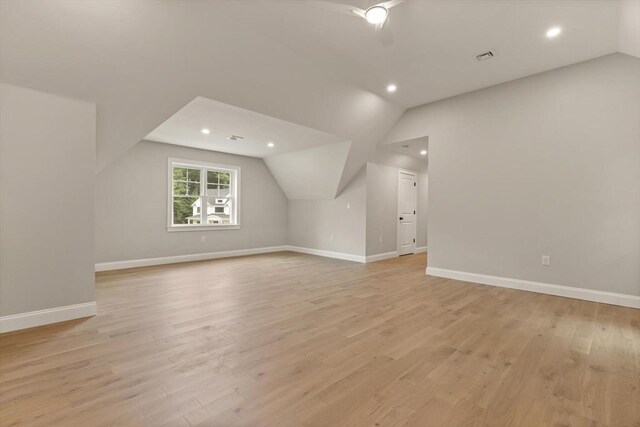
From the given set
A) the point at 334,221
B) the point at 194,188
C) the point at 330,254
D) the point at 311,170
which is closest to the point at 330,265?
the point at 330,254

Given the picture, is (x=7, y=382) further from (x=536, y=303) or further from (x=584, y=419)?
(x=536, y=303)

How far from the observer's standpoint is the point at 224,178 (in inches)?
266

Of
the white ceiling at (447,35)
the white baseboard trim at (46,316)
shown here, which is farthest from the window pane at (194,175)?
the white ceiling at (447,35)

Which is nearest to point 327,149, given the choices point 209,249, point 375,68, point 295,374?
point 375,68

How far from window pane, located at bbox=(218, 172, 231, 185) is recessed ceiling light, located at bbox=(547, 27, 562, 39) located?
6.10m

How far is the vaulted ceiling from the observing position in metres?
2.41

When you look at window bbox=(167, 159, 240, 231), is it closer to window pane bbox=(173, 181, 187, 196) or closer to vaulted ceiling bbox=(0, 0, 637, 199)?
window pane bbox=(173, 181, 187, 196)

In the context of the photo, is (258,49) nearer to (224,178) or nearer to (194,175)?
(194,175)

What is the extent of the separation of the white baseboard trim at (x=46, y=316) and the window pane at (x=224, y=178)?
4122mm

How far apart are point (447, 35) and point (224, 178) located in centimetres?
533

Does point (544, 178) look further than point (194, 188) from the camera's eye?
No

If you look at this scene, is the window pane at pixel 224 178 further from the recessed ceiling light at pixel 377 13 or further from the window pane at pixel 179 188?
the recessed ceiling light at pixel 377 13

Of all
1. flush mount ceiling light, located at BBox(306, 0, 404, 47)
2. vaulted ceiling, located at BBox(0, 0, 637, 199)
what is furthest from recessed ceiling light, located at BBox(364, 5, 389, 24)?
vaulted ceiling, located at BBox(0, 0, 637, 199)

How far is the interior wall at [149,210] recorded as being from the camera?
16.5 feet
